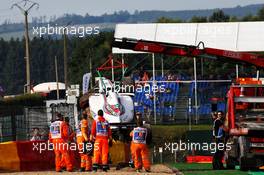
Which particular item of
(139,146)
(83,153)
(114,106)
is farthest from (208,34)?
(139,146)

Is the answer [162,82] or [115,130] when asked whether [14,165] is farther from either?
[162,82]

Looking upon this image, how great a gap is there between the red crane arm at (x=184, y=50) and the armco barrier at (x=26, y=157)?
375 cm

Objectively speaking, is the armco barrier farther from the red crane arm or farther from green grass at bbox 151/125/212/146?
green grass at bbox 151/125/212/146

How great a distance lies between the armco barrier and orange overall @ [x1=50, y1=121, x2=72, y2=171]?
5.86 feet

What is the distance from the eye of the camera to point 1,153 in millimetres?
25938

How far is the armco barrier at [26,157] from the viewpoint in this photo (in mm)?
26031

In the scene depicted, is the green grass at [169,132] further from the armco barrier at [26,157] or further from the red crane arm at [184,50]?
the red crane arm at [184,50]

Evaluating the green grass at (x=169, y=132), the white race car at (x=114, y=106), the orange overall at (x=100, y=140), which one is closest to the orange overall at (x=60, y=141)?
the orange overall at (x=100, y=140)

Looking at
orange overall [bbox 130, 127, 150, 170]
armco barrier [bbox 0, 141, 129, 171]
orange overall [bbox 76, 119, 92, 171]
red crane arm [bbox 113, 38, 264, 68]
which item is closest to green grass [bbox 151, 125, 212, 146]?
armco barrier [bbox 0, 141, 129, 171]

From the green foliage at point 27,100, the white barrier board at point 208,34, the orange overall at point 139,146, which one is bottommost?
the green foliage at point 27,100

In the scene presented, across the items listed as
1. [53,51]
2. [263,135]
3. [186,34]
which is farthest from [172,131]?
[53,51]

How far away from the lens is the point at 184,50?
2530 cm

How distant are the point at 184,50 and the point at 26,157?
567cm

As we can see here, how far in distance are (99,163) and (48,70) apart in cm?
9669
